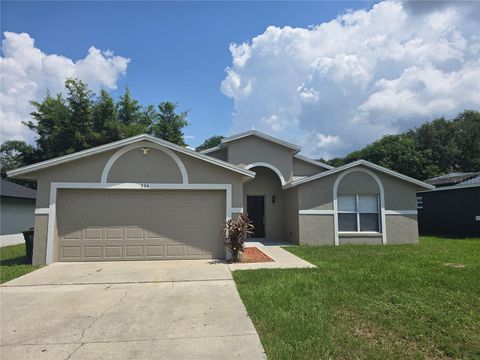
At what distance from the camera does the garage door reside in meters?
10.1

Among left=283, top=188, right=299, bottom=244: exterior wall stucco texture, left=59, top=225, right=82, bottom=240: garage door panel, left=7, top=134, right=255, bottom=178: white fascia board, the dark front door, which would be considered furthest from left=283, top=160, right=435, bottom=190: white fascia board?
left=59, top=225, right=82, bottom=240: garage door panel

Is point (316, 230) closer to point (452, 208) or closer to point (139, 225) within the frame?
point (139, 225)

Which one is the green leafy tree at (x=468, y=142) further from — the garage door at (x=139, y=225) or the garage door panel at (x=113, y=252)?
the garage door panel at (x=113, y=252)

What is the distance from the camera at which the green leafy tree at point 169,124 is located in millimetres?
33438

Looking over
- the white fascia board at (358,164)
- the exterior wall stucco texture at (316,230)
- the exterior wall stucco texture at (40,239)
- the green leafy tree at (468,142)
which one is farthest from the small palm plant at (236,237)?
the green leafy tree at (468,142)

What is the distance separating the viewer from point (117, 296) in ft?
21.6

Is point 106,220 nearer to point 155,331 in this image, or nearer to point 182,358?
point 155,331

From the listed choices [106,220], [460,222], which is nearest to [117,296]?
[106,220]

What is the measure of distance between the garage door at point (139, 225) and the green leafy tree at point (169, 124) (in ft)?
76.9

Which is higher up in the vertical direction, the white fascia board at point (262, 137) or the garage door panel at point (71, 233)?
the white fascia board at point (262, 137)

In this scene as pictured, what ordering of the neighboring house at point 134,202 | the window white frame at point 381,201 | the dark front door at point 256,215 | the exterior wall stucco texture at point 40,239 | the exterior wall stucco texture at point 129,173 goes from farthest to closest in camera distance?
the dark front door at point 256,215
the window white frame at point 381,201
the neighboring house at point 134,202
the exterior wall stucco texture at point 129,173
the exterior wall stucco texture at point 40,239

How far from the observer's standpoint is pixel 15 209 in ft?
55.8

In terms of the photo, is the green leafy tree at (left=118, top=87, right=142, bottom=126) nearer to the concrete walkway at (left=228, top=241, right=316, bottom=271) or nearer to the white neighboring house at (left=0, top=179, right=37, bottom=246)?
the white neighboring house at (left=0, top=179, right=37, bottom=246)

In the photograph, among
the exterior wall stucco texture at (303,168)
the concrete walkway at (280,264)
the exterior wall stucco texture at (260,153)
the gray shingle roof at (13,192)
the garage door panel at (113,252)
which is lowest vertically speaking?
the concrete walkway at (280,264)
